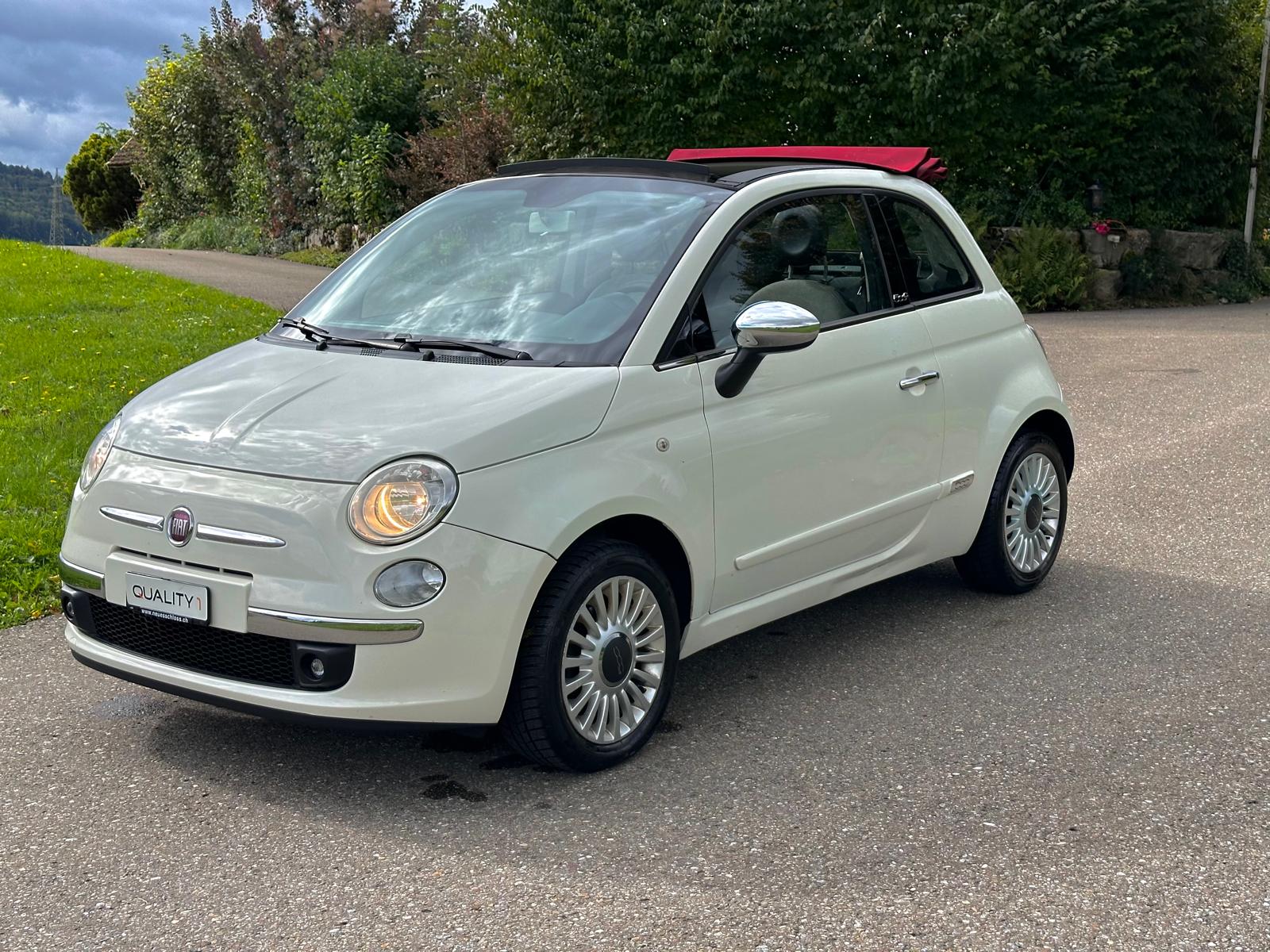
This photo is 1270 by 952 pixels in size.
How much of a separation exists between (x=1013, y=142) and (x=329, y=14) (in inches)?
655

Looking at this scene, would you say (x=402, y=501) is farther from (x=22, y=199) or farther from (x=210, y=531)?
(x=22, y=199)

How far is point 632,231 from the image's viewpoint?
4762 mm

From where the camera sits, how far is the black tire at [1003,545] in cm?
584

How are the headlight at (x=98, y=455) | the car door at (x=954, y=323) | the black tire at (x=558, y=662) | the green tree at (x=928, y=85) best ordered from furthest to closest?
the green tree at (x=928, y=85) < the car door at (x=954, y=323) < the headlight at (x=98, y=455) < the black tire at (x=558, y=662)

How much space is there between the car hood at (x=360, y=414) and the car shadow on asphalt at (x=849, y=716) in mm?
774

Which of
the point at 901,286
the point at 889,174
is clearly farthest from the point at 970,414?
the point at 889,174

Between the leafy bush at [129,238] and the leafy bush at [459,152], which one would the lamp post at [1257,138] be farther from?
the leafy bush at [129,238]

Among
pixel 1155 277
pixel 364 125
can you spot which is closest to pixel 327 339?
pixel 1155 277

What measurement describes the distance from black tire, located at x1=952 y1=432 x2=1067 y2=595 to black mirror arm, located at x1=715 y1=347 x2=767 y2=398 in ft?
5.56

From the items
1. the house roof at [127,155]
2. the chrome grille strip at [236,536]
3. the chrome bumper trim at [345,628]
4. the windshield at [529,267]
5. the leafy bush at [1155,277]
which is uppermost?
the house roof at [127,155]

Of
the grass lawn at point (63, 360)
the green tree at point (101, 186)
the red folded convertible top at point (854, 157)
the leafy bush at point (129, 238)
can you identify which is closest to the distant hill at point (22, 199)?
the green tree at point (101, 186)

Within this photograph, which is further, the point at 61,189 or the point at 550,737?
the point at 61,189

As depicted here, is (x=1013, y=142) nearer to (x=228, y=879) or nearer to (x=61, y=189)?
(x=228, y=879)

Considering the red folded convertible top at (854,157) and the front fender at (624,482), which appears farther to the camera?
the red folded convertible top at (854,157)
